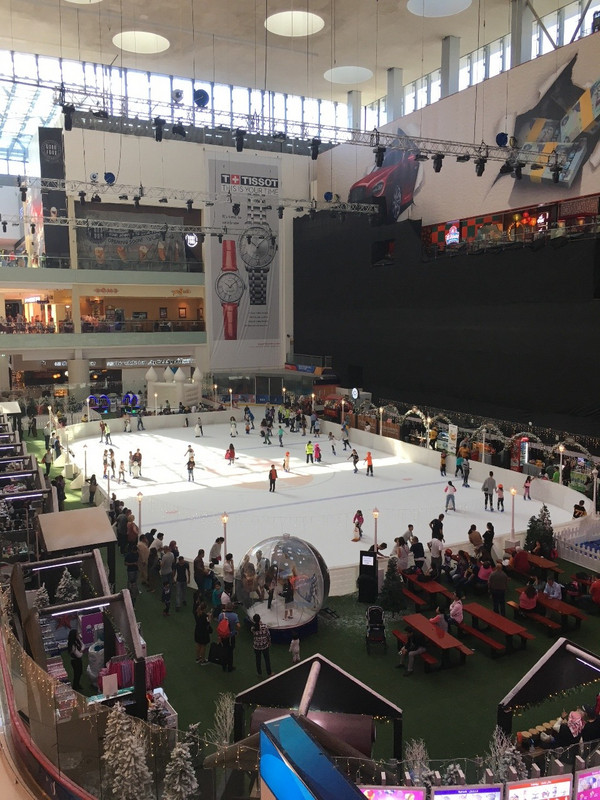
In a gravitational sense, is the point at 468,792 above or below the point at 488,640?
above

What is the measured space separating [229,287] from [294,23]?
16.1 meters

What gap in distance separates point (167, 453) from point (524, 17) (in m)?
20.8

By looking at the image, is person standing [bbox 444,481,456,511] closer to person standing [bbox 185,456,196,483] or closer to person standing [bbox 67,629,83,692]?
person standing [bbox 185,456,196,483]

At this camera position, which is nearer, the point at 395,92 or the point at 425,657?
the point at 425,657

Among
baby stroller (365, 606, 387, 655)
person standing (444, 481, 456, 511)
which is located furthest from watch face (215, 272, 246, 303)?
baby stroller (365, 606, 387, 655)

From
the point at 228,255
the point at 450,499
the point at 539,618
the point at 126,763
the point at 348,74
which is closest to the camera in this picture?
the point at 126,763

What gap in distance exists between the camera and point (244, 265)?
127ft

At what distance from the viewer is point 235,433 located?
27641mm

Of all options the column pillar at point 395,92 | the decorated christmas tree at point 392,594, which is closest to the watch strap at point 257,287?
the column pillar at point 395,92

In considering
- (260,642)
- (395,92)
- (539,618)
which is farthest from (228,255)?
(260,642)

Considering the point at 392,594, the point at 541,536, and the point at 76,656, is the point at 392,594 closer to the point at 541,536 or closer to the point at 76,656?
the point at 541,536

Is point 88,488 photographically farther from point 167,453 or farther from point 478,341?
point 478,341

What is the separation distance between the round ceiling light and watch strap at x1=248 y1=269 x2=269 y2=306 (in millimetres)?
17750

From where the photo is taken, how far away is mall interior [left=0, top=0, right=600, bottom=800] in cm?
650
